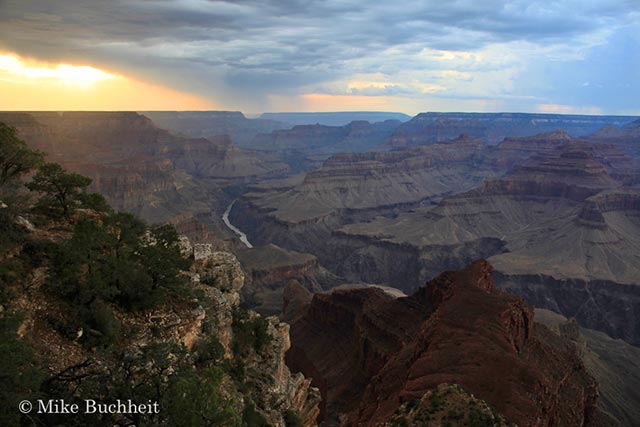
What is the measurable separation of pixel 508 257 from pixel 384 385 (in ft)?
341

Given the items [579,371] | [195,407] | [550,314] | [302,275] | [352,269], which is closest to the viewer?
[195,407]

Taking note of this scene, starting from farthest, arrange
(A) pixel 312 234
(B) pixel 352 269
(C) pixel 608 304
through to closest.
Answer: (A) pixel 312 234
(B) pixel 352 269
(C) pixel 608 304

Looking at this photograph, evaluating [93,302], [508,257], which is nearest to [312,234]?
[508,257]

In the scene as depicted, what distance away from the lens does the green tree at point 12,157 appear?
2959 centimetres

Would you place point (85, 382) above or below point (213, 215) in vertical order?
above

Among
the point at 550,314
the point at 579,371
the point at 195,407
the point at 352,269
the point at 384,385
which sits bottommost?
the point at 352,269

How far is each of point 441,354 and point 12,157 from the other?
2963 cm

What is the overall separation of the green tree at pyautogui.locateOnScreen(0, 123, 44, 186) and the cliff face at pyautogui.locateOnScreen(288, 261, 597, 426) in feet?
86.7

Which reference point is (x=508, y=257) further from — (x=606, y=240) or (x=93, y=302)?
(x=93, y=302)

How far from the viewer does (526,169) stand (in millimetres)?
195875

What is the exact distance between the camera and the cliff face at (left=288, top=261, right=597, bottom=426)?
88.0 ft

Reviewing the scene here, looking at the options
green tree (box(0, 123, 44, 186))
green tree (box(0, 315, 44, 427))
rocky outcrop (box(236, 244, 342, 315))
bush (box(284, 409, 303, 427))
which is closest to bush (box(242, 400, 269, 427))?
bush (box(284, 409, 303, 427))

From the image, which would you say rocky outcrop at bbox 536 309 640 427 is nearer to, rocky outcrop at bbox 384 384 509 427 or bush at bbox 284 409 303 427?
rocky outcrop at bbox 384 384 509 427

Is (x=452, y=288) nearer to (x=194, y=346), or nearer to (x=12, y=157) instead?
(x=194, y=346)
